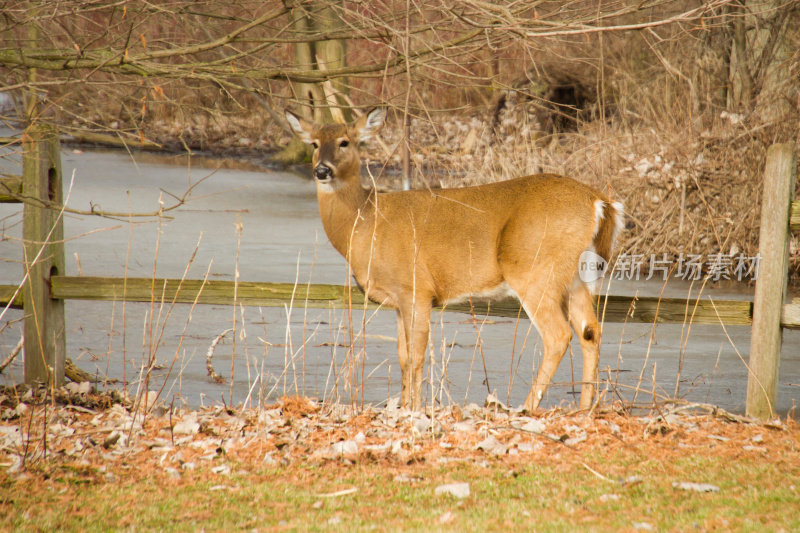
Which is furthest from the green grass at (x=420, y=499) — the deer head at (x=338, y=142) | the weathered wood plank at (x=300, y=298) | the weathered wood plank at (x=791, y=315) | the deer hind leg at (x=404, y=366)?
the deer head at (x=338, y=142)

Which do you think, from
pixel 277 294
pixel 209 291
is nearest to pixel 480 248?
pixel 277 294

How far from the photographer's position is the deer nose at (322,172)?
609cm

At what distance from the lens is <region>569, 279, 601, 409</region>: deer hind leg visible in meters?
5.74

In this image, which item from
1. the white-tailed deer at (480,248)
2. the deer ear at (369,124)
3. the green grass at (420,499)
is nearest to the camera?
the green grass at (420,499)

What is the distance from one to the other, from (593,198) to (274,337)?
10.4 feet

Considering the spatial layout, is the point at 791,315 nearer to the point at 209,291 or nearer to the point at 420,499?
the point at 420,499

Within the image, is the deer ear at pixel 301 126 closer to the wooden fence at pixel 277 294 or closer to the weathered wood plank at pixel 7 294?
the wooden fence at pixel 277 294

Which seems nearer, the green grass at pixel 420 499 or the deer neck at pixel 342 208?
the green grass at pixel 420 499

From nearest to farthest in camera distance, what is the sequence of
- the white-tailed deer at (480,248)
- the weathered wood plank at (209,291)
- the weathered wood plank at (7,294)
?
the white-tailed deer at (480,248)
the weathered wood plank at (209,291)
the weathered wood plank at (7,294)

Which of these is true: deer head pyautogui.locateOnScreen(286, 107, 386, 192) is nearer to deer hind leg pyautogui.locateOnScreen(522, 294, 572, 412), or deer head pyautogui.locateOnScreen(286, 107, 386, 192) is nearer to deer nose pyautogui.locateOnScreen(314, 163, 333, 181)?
deer nose pyautogui.locateOnScreen(314, 163, 333, 181)

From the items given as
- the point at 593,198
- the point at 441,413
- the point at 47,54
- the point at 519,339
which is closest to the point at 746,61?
the point at 519,339

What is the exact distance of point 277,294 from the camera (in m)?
5.80

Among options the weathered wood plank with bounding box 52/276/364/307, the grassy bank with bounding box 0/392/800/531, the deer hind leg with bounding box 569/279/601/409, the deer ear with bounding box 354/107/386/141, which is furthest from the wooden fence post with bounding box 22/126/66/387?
the deer hind leg with bounding box 569/279/601/409

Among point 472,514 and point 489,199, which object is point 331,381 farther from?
point 472,514
